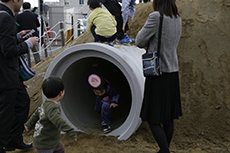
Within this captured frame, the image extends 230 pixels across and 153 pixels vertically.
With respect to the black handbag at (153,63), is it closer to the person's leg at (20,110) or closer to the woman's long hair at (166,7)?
the woman's long hair at (166,7)

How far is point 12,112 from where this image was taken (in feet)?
10.00

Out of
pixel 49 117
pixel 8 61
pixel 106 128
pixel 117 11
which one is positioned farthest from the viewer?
pixel 117 11

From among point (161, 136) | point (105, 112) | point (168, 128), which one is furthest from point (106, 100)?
point (161, 136)

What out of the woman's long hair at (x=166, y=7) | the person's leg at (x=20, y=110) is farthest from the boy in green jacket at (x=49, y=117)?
the woman's long hair at (x=166, y=7)

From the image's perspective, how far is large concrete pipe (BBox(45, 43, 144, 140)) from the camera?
3.74 metres

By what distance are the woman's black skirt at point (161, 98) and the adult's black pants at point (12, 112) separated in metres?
1.49

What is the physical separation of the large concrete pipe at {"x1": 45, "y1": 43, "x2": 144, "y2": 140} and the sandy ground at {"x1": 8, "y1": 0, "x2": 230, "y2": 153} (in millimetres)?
351

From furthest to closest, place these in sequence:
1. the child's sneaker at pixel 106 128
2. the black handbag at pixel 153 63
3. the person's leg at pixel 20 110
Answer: the child's sneaker at pixel 106 128 < the person's leg at pixel 20 110 < the black handbag at pixel 153 63

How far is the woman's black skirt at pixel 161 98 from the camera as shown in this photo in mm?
2844

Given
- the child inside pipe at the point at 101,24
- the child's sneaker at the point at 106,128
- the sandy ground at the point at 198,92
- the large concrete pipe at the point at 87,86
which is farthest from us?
the child inside pipe at the point at 101,24

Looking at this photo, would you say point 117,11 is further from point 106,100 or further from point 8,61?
point 8,61

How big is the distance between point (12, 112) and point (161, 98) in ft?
5.54

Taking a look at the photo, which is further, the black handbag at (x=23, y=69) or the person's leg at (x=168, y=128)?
the black handbag at (x=23, y=69)

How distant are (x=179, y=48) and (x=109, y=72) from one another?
1.65 m
